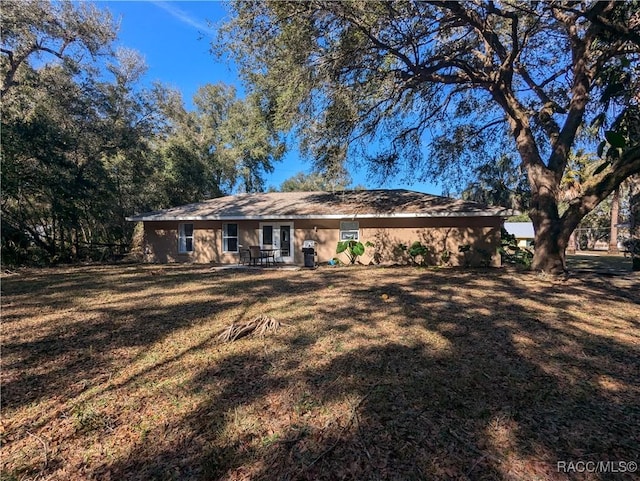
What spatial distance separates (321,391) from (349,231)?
473 inches

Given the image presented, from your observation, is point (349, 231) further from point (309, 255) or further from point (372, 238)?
point (309, 255)

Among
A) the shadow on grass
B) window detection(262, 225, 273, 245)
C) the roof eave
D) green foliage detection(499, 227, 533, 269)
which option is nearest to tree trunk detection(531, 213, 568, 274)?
the roof eave

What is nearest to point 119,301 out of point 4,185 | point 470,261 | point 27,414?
point 27,414

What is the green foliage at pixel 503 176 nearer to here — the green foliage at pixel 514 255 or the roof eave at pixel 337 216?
the green foliage at pixel 514 255

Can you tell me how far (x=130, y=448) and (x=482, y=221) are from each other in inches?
561

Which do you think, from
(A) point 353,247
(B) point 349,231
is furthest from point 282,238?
(A) point 353,247

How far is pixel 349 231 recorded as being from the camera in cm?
1521

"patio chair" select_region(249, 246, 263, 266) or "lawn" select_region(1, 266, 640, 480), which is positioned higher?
"patio chair" select_region(249, 246, 263, 266)

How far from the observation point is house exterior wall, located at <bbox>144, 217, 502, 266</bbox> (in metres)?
14.1

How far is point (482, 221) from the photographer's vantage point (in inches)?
551

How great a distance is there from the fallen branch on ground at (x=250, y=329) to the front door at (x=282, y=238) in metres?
10.2

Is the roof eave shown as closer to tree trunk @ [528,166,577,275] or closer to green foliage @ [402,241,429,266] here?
green foliage @ [402,241,429,266]

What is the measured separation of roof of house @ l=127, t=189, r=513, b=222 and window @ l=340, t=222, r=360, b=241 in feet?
2.08

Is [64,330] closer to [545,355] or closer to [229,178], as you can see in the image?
[545,355]
